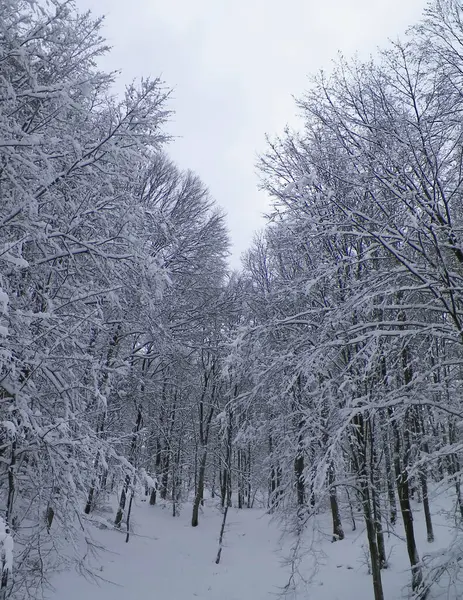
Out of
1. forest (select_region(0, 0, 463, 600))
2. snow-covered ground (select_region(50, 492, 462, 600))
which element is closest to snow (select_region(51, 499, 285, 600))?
snow-covered ground (select_region(50, 492, 462, 600))

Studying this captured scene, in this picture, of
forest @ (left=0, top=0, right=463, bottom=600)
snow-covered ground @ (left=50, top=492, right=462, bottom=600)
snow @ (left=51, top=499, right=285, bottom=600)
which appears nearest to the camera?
forest @ (left=0, top=0, right=463, bottom=600)

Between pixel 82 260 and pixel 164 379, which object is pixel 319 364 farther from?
pixel 164 379

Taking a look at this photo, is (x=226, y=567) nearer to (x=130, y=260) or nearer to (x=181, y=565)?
(x=181, y=565)

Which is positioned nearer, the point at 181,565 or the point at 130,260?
the point at 130,260

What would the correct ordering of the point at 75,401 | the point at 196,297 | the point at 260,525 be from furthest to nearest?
1. the point at 260,525
2. the point at 196,297
3. the point at 75,401

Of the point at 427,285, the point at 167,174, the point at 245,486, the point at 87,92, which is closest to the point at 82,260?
the point at 87,92

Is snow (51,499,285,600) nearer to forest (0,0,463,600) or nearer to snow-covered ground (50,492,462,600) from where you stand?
snow-covered ground (50,492,462,600)

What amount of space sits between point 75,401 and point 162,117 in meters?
3.96

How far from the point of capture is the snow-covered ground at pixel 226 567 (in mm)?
7941

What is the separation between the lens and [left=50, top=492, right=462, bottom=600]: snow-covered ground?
26.1 feet

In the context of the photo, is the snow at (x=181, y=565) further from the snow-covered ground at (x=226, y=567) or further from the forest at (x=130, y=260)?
the forest at (x=130, y=260)

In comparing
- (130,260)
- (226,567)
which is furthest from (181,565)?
(130,260)

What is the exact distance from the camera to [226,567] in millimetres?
11555

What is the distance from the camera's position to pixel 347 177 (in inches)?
224
